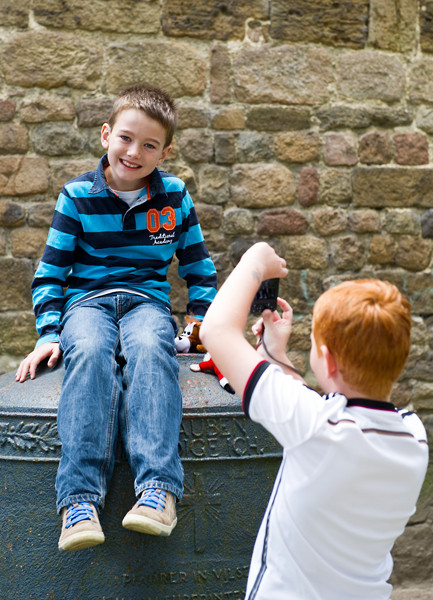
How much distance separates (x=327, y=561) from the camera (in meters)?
1.31

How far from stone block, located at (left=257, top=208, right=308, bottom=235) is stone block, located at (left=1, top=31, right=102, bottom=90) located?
116cm

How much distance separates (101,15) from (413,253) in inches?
86.5

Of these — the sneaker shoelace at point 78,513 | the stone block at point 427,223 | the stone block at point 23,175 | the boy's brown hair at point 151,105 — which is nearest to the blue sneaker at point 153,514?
the sneaker shoelace at point 78,513

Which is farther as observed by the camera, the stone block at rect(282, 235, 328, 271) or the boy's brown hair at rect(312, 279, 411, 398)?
the stone block at rect(282, 235, 328, 271)

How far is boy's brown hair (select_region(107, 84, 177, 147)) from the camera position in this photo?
231 cm

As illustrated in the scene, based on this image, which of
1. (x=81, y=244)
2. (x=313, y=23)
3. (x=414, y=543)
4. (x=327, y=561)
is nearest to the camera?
(x=327, y=561)

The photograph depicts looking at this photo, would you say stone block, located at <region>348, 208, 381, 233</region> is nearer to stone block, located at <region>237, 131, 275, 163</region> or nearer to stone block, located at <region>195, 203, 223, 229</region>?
stone block, located at <region>237, 131, 275, 163</region>

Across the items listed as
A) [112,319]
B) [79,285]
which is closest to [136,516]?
[112,319]

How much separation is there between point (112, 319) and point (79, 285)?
0.84 feet

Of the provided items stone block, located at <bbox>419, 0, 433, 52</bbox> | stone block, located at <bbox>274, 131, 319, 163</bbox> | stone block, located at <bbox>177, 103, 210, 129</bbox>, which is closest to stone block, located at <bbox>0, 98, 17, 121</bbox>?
stone block, located at <bbox>177, 103, 210, 129</bbox>

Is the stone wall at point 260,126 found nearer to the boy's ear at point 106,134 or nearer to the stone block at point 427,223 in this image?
the stone block at point 427,223

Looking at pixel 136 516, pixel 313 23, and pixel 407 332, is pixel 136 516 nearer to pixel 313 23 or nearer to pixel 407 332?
pixel 407 332

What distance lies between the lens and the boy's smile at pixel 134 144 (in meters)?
2.29

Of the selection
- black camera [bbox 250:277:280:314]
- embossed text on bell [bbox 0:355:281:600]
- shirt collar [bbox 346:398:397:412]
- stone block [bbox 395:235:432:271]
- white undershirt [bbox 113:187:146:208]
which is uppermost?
white undershirt [bbox 113:187:146:208]
